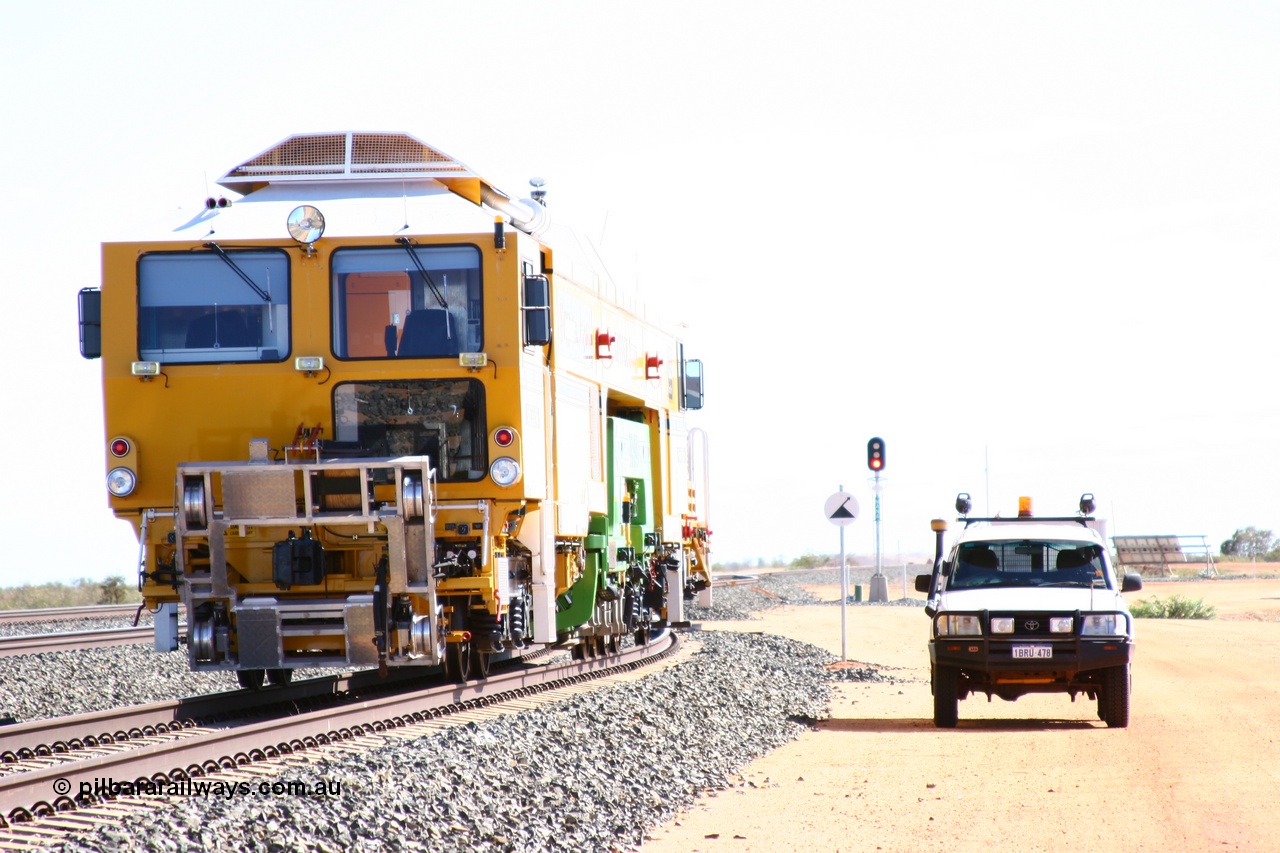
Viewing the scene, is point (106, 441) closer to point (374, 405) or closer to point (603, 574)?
point (374, 405)

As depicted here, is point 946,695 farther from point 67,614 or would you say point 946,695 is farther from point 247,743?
point 67,614

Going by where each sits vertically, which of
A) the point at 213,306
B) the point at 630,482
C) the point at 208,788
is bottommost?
the point at 208,788

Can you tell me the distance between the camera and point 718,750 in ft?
36.0

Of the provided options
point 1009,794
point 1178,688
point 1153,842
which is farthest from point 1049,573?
point 1153,842

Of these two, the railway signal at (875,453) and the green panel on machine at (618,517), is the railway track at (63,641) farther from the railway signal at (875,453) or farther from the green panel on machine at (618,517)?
the railway signal at (875,453)

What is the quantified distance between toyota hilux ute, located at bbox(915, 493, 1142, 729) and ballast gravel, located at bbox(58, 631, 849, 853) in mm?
1573

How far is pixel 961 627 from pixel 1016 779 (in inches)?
109

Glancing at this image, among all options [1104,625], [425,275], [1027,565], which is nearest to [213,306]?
[425,275]

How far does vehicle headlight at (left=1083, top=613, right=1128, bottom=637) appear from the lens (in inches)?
488

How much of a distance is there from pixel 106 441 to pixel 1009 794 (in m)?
7.74

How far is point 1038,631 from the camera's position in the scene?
12.4 meters

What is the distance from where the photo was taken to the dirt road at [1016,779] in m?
8.12

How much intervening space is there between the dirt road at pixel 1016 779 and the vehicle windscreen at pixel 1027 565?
50.5 inches

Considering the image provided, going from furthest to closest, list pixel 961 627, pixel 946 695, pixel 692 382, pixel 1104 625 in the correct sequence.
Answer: pixel 692 382 < pixel 946 695 < pixel 961 627 < pixel 1104 625
